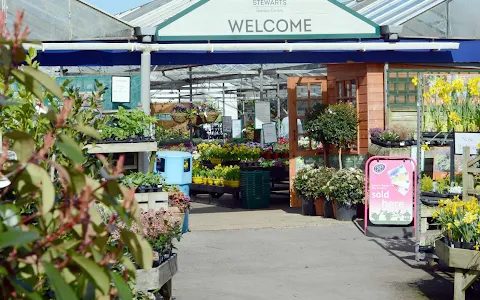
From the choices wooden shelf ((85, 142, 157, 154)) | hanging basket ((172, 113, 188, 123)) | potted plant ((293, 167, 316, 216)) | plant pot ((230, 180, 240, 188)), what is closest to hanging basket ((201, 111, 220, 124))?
hanging basket ((172, 113, 188, 123))

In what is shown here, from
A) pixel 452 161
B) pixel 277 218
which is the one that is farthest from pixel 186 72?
pixel 452 161

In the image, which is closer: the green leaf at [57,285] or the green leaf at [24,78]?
the green leaf at [57,285]

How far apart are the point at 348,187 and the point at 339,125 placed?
3.81 ft

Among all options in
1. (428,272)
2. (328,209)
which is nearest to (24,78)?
(428,272)

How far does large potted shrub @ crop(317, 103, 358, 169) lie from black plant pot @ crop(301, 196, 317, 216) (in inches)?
29.3

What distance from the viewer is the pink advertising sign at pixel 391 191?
9.87 meters

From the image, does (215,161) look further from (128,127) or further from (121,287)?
(121,287)

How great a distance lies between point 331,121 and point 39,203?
1068cm

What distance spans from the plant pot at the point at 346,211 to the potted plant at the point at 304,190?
0.67 metres

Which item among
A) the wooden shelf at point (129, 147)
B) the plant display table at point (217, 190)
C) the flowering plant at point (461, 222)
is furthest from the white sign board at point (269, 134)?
the flowering plant at point (461, 222)

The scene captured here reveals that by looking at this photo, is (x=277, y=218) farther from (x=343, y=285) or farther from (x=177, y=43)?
(x=343, y=285)

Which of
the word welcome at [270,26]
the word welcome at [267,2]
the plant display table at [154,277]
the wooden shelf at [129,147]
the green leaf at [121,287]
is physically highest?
the word welcome at [267,2]

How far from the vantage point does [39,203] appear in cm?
142

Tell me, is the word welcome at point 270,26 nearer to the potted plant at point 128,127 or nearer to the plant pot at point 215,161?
the potted plant at point 128,127
